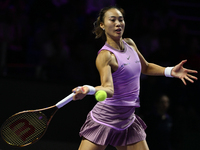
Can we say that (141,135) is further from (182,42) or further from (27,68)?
(182,42)

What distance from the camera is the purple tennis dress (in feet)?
9.04

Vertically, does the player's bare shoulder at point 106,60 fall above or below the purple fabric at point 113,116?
above

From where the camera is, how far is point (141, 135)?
2836 millimetres

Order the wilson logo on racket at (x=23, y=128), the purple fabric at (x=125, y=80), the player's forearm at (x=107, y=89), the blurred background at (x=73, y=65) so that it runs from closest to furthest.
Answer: the player's forearm at (x=107, y=89)
the purple fabric at (x=125, y=80)
the wilson logo on racket at (x=23, y=128)
the blurred background at (x=73, y=65)

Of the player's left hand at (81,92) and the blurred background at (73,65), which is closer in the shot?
the player's left hand at (81,92)

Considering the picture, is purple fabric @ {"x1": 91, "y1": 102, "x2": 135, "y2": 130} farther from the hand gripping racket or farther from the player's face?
the player's face

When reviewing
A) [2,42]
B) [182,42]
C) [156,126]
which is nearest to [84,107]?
[156,126]

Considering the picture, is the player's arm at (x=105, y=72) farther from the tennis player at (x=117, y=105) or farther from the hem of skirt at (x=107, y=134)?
the hem of skirt at (x=107, y=134)

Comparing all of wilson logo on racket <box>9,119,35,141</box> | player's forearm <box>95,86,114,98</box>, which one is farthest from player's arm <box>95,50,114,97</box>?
wilson logo on racket <box>9,119,35,141</box>

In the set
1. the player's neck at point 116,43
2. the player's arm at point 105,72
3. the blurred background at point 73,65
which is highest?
the player's neck at point 116,43

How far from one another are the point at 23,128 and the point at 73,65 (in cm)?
242

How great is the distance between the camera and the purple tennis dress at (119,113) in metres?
2.75

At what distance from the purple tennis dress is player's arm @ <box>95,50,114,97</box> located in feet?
0.34

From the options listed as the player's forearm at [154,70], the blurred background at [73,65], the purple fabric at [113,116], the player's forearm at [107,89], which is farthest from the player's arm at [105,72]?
the blurred background at [73,65]
